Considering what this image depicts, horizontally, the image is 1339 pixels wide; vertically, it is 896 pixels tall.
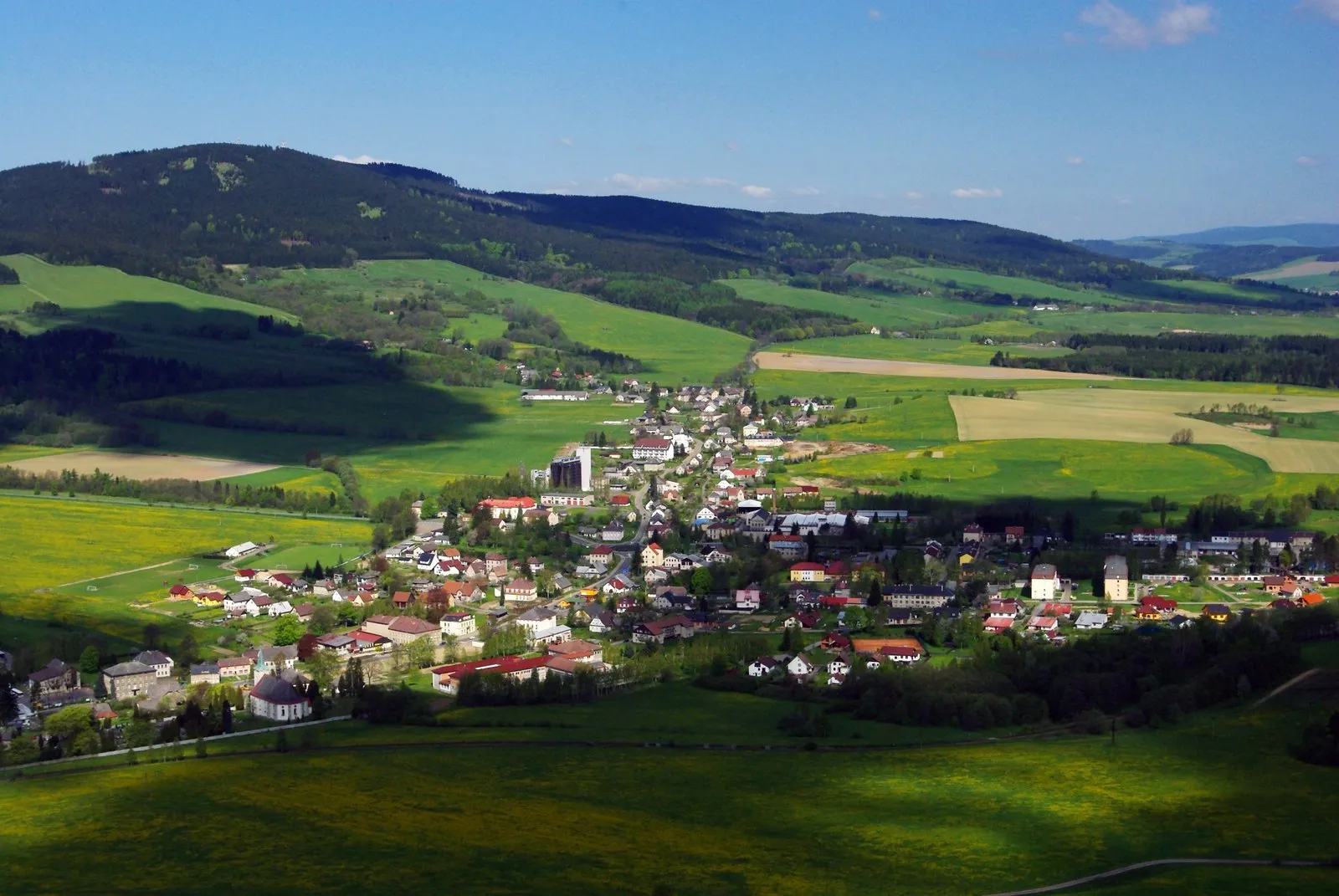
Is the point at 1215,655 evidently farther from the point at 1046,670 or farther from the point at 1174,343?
the point at 1174,343

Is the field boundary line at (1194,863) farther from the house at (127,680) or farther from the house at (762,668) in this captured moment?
the house at (127,680)

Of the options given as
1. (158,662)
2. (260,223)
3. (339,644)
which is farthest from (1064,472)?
(260,223)

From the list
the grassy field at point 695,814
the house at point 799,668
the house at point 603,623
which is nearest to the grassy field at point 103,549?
the house at point 603,623

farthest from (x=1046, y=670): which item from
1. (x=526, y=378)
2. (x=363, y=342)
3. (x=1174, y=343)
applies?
(x=1174, y=343)

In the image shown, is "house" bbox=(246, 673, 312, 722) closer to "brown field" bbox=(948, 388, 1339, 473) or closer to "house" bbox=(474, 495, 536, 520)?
"house" bbox=(474, 495, 536, 520)

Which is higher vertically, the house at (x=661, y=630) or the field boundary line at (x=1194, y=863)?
the field boundary line at (x=1194, y=863)

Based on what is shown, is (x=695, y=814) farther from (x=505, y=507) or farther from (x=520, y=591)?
(x=505, y=507)

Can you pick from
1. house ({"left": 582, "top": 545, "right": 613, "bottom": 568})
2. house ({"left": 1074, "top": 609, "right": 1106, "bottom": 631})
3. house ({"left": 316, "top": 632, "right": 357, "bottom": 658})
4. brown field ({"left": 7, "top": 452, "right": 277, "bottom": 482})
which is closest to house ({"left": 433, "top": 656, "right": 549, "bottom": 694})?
house ({"left": 316, "top": 632, "right": 357, "bottom": 658})
